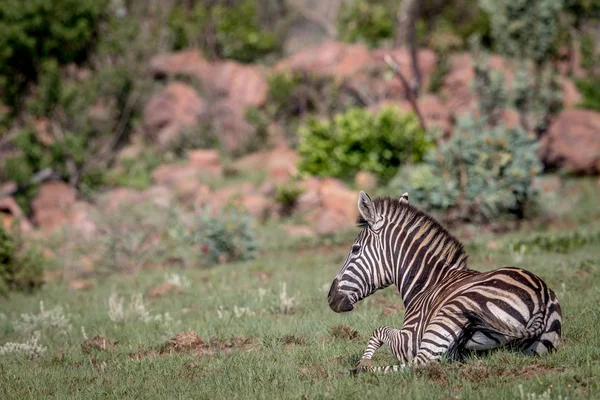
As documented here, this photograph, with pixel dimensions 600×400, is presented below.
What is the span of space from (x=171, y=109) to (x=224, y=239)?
17752 mm

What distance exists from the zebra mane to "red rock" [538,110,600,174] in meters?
19.6

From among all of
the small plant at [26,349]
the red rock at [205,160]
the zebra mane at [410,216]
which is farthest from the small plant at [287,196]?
the zebra mane at [410,216]

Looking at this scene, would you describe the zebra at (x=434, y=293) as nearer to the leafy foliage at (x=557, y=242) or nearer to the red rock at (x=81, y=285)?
the leafy foliage at (x=557, y=242)

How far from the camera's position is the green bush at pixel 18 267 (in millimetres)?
15203

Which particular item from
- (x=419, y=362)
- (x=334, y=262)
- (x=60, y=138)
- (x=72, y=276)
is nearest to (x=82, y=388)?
(x=419, y=362)

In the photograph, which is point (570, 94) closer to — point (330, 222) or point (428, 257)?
point (330, 222)

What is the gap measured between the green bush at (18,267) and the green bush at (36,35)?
1539 centimetres

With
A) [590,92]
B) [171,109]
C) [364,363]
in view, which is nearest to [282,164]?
[171,109]

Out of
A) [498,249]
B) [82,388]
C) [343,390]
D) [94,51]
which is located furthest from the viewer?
[94,51]

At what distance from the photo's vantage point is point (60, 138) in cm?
2939

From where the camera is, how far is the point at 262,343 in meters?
8.51

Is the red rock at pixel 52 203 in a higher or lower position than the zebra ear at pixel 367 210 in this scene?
lower

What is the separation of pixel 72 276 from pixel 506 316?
1345 cm

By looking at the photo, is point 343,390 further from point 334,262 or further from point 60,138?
point 60,138
